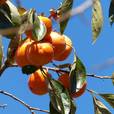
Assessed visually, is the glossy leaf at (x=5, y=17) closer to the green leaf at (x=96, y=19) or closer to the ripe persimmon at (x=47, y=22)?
the ripe persimmon at (x=47, y=22)

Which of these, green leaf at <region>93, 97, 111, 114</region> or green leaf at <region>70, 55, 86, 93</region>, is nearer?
green leaf at <region>70, 55, 86, 93</region>

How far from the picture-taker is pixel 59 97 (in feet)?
5.25

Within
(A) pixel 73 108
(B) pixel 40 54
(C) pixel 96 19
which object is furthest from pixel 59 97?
(C) pixel 96 19

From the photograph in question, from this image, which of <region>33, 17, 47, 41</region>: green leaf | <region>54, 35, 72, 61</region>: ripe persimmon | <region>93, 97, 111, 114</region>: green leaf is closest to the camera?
<region>33, 17, 47, 41</region>: green leaf

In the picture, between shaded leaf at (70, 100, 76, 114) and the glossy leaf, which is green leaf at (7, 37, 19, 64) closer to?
the glossy leaf

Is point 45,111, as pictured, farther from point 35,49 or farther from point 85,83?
point 35,49

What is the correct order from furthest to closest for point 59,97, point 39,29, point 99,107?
point 99,107 → point 59,97 → point 39,29

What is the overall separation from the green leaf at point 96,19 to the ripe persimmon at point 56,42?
0.11 meters

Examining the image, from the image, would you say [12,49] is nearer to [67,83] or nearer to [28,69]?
[28,69]

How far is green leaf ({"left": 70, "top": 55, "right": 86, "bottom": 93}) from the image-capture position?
1.61m

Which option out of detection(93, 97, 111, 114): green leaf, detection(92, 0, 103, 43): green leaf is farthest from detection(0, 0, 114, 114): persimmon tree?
detection(93, 97, 111, 114): green leaf

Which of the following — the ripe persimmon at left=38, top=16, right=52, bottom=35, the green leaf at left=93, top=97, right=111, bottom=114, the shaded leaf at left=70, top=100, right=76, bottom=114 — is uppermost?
the ripe persimmon at left=38, top=16, right=52, bottom=35

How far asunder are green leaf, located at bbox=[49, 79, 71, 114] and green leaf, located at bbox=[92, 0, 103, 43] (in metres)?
0.17

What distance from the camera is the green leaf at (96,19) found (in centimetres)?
161
